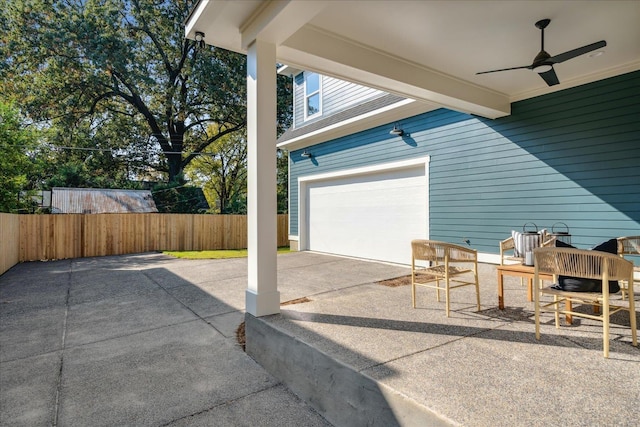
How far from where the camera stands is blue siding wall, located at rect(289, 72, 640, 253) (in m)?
4.78

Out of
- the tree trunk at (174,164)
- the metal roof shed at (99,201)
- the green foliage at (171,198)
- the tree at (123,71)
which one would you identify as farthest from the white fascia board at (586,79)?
the tree trunk at (174,164)

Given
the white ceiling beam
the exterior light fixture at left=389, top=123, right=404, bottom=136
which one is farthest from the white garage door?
the white ceiling beam

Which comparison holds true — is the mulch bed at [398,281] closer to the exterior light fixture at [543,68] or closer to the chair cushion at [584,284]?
the chair cushion at [584,284]

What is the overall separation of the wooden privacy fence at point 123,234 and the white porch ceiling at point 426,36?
9549 millimetres

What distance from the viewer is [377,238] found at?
26.5 feet

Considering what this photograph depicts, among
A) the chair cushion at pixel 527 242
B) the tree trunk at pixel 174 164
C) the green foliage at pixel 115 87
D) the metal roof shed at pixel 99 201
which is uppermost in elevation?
the green foliage at pixel 115 87

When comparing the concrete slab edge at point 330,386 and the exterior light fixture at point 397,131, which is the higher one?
the exterior light fixture at point 397,131

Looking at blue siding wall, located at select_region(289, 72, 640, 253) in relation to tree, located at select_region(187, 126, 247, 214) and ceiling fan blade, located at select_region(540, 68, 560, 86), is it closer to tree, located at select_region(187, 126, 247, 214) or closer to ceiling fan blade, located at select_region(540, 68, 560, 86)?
ceiling fan blade, located at select_region(540, 68, 560, 86)

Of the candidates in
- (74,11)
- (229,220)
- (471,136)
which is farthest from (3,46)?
(471,136)

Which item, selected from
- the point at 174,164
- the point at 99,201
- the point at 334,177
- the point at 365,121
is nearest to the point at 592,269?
the point at 365,121

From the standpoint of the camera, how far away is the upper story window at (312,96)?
10086 millimetres

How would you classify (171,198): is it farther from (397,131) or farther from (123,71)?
(397,131)

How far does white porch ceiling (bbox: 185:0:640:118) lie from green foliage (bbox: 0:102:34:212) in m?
8.52

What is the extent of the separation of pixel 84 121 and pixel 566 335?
20975mm
